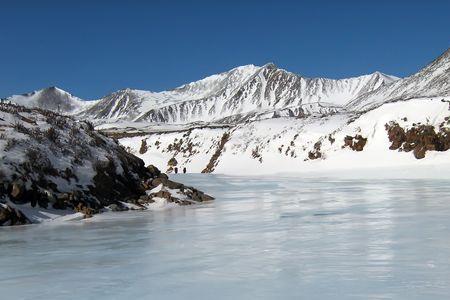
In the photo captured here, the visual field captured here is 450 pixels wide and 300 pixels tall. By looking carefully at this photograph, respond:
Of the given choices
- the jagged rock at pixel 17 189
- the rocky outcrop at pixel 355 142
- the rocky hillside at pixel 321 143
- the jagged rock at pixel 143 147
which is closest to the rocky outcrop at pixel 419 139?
the rocky hillside at pixel 321 143

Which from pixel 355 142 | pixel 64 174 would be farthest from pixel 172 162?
pixel 64 174

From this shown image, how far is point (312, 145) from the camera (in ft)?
161

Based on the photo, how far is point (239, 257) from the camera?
8008 mm

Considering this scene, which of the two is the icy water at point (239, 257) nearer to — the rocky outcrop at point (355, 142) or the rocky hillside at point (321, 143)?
the rocky hillside at point (321, 143)

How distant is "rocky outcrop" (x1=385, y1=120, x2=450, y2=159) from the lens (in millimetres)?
38062

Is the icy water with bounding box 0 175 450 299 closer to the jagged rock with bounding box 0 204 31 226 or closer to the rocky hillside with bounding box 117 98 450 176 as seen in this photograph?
the jagged rock with bounding box 0 204 31 226

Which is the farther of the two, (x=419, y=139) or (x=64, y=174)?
(x=419, y=139)

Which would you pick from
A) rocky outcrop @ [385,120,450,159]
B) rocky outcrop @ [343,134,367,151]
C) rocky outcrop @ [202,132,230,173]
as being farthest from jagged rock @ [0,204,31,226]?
rocky outcrop @ [202,132,230,173]

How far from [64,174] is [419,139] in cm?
2977

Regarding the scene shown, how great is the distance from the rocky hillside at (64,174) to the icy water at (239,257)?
1.51 metres

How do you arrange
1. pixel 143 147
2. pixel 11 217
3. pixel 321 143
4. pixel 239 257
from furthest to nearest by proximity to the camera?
pixel 143 147 < pixel 321 143 < pixel 11 217 < pixel 239 257

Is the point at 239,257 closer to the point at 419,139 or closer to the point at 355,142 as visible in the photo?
the point at 419,139

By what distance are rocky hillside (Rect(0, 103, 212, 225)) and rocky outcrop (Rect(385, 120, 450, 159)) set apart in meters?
23.9

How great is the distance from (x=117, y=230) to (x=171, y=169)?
50.8 meters
